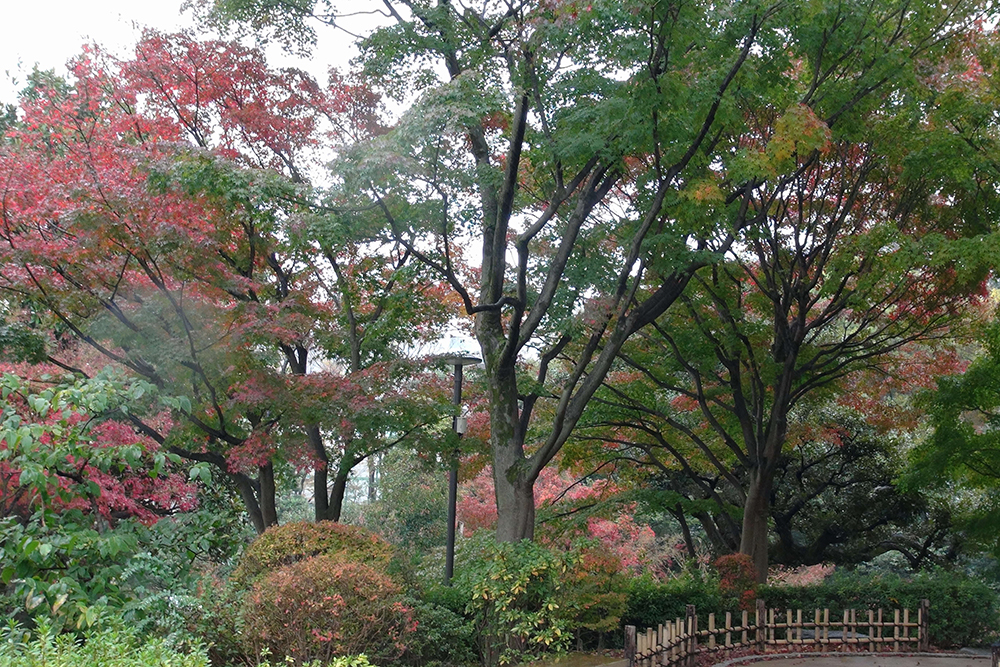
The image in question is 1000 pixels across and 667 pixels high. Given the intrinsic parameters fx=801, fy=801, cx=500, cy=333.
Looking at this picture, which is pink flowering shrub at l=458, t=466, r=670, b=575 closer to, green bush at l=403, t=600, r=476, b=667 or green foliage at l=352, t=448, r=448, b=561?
green foliage at l=352, t=448, r=448, b=561

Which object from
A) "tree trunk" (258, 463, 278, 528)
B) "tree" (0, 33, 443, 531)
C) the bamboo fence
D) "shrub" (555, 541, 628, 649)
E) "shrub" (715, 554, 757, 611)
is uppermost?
"tree" (0, 33, 443, 531)

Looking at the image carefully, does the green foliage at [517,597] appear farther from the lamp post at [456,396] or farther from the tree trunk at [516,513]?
the lamp post at [456,396]

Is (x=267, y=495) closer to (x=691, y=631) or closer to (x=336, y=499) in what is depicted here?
(x=336, y=499)

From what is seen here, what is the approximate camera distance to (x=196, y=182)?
8.73 meters

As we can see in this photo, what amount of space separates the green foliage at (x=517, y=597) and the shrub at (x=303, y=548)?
0.98 m

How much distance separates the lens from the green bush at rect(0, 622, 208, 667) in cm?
382

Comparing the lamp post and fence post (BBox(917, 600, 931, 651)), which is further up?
the lamp post

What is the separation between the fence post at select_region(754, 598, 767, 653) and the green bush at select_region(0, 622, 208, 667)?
849 cm

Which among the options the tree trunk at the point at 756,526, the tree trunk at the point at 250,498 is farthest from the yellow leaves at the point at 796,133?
the tree trunk at the point at 250,498

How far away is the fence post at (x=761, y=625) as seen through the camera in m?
11.0

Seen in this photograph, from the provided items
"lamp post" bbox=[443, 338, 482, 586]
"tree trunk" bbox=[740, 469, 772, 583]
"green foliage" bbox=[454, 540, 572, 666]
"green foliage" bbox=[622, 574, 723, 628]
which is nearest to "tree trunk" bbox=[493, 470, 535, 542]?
"green foliage" bbox=[454, 540, 572, 666]

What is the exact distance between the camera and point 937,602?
12758 millimetres

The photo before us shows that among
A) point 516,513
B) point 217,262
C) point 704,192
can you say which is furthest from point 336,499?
point 704,192

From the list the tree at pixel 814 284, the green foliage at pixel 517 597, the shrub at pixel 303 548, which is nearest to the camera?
the shrub at pixel 303 548
